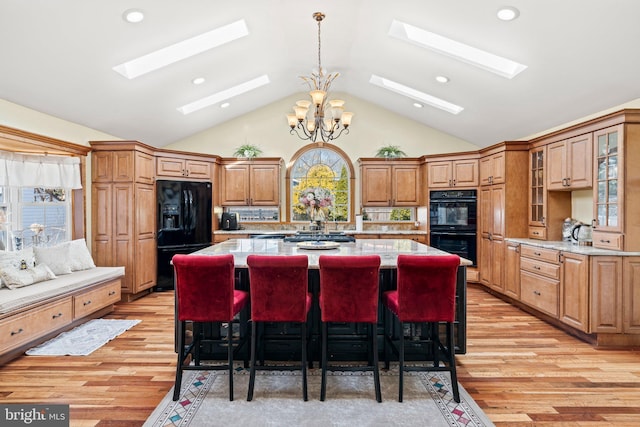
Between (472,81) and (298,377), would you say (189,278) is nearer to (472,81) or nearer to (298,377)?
(298,377)

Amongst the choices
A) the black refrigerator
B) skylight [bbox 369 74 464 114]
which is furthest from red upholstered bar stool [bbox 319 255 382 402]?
skylight [bbox 369 74 464 114]

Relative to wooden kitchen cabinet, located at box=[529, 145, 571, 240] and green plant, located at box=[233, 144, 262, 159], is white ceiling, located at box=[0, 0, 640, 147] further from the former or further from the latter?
green plant, located at box=[233, 144, 262, 159]

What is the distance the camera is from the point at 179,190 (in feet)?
18.9

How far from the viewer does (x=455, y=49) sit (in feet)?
13.5

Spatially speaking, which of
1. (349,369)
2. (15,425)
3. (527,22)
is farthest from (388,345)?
(527,22)

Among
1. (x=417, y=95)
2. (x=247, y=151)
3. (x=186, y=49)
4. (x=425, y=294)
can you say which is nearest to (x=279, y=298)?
(x=425, y=294)

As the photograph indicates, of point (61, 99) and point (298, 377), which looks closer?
point (298, 377)

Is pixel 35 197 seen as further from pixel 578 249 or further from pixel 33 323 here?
pixel 578 249

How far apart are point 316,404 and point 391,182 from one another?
15.7ft

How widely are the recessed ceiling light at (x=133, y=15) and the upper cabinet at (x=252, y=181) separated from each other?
340 cm

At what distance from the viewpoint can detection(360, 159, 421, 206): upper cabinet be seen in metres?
6.62

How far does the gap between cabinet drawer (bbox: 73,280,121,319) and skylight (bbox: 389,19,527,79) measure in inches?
181

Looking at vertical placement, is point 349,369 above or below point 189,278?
below

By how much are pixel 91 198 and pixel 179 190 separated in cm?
121
